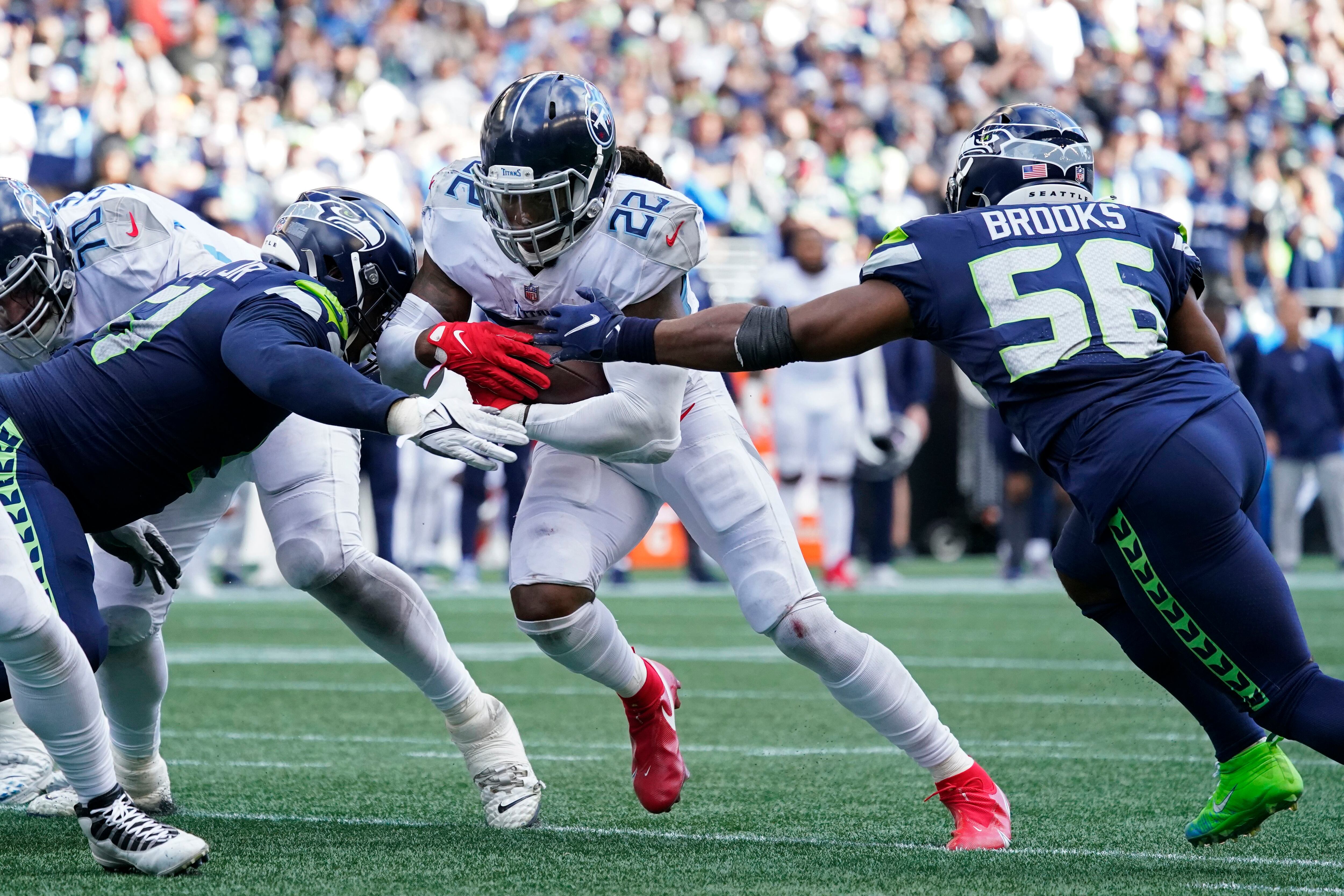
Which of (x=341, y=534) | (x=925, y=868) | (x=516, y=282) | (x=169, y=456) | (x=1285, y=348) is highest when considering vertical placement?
(x=516, y=282)

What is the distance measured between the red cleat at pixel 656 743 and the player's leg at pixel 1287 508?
882 cm

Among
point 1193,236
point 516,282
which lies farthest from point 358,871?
point 1193,236

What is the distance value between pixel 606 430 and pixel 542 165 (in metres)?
0.58

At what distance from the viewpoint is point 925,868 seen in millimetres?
3248

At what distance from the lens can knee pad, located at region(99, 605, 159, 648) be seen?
3.91 m

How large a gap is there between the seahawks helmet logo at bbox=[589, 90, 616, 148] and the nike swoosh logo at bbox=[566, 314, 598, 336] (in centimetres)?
57

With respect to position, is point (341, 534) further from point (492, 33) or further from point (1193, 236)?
point (492, 33)

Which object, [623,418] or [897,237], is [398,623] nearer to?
[623,418]

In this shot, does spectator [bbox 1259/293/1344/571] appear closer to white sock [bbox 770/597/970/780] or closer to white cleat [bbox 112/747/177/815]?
white sock [bbox 770/597/970/780]

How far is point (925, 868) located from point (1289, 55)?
18.1 m

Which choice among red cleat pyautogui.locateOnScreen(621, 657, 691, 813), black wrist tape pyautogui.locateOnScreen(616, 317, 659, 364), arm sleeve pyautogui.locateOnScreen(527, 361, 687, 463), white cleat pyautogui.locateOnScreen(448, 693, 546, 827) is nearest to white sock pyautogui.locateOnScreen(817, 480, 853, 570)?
red cleat pyautogui.locateOnScreen(621, 657, 691, 813)

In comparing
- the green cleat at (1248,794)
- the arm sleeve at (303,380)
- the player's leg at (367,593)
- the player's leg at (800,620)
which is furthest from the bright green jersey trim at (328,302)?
the green cleat at (1248,794)

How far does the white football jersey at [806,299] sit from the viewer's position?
404 inches

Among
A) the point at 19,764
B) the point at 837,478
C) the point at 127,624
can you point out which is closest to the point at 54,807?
the point at 19,764
